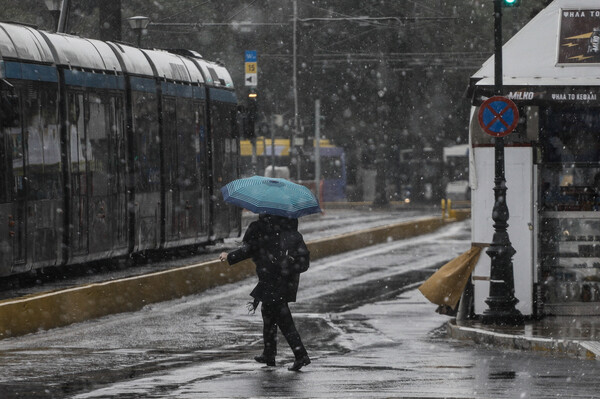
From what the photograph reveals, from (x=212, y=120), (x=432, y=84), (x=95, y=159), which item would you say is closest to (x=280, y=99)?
(x=432, y=84)

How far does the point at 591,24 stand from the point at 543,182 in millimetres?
2006

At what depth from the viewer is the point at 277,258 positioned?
1277 cm

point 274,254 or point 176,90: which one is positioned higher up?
point 176,90

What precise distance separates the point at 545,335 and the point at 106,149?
9.69m

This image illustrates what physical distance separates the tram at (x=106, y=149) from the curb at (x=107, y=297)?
4.73ft

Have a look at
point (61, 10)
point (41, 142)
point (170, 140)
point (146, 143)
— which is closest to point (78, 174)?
point (41, 142)

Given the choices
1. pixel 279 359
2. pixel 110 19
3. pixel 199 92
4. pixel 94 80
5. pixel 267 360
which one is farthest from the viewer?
pixel 110 19

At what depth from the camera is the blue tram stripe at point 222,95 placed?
1129 inches

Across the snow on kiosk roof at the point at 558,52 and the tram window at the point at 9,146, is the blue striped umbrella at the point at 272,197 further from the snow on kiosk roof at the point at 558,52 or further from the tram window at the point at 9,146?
the tram window at the point at 9,146

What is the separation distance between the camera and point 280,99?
220 ft

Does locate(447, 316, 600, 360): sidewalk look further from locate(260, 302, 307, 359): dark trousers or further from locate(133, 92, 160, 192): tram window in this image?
locate(133, 92, 160, 192): tram window

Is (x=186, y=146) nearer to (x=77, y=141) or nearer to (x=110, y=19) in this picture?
(x=110, y=19)

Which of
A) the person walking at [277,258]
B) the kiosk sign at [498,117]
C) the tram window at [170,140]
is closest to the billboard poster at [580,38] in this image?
the kiosk sign at [498,117]

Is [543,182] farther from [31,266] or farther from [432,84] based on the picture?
[432,84]
